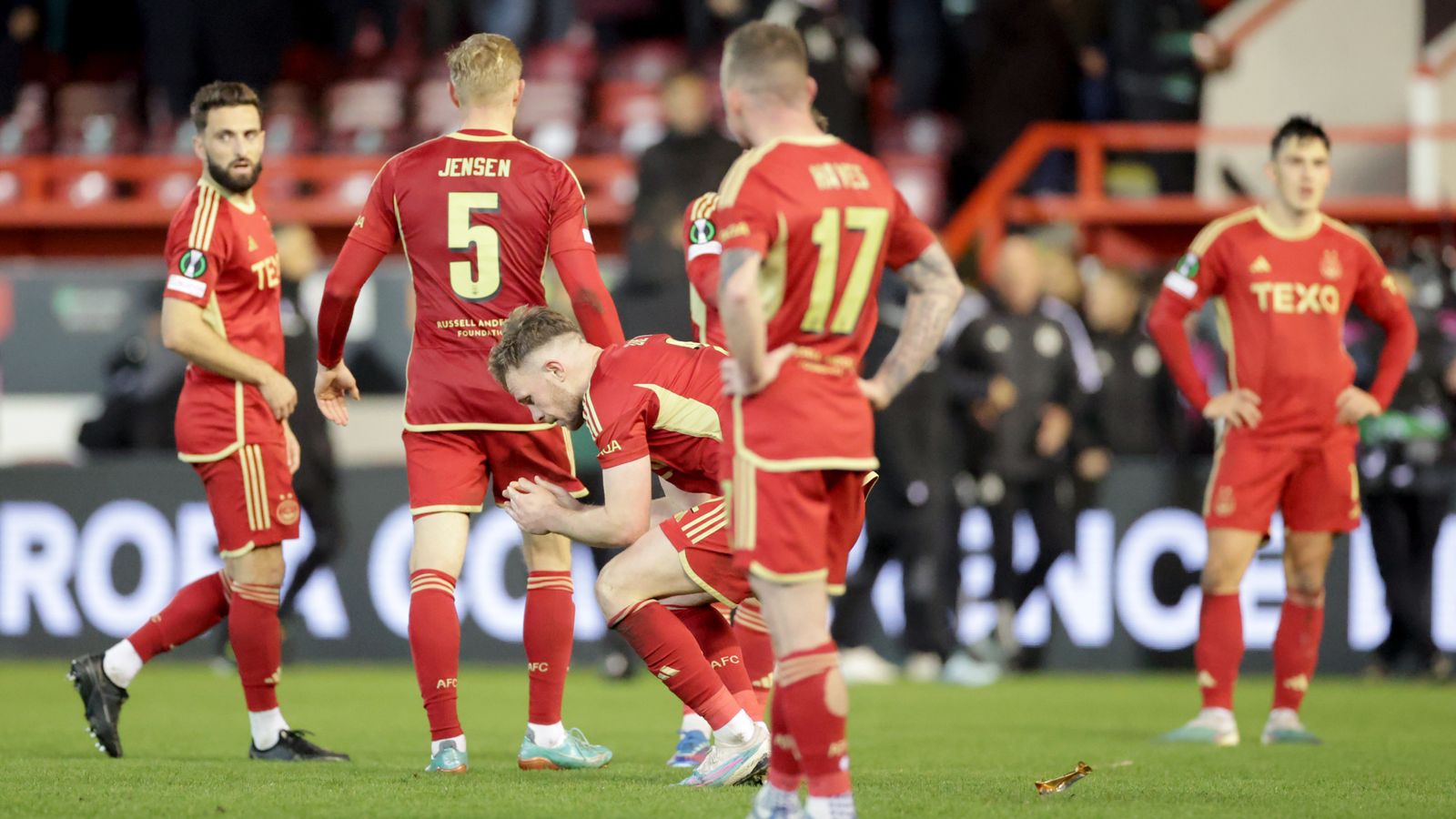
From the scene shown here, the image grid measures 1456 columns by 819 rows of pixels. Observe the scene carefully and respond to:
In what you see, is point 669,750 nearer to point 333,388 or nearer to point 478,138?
point 333,388

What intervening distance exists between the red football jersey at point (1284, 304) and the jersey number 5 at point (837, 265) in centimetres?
335

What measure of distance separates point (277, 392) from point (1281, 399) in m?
3.94

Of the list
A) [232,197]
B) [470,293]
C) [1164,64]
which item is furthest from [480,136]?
[1164,64]

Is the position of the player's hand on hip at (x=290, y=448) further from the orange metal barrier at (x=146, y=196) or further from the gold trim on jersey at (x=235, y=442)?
the orange metal barrier at (x=146, y=196)

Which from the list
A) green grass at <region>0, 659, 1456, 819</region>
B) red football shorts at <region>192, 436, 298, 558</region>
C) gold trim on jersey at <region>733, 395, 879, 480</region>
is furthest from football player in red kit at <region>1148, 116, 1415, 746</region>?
red football shorts at <region>192, 436, 298, 558</region>

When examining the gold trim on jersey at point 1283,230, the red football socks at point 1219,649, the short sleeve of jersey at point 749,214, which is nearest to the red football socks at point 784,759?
the short sleeve of jersey at point 749,214

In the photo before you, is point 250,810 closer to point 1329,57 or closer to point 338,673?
point 338,673

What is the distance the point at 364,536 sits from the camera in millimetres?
11781

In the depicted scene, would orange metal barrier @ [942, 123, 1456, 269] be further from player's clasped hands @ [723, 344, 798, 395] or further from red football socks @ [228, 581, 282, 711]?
player's clasped hands @ [723, 344, 798, 395]

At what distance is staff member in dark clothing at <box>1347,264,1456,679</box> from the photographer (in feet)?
36.2

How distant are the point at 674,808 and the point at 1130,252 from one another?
1112 centimetres

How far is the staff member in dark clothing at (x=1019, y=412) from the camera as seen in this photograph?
37.0ft

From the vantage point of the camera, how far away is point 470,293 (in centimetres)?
631

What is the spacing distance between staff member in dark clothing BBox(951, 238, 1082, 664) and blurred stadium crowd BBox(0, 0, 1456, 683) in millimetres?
15
